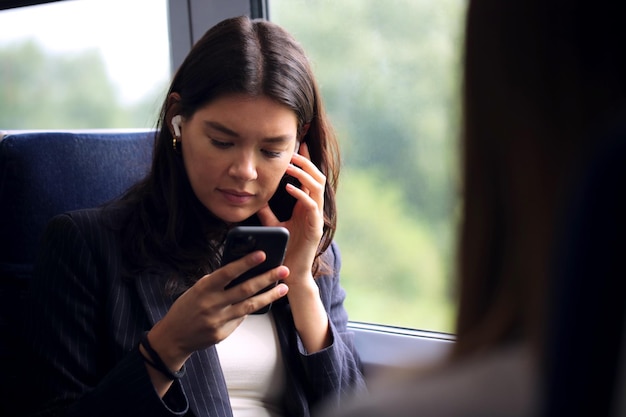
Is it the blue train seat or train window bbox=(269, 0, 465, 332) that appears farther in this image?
train window bbox=(269, 0, 465, 332)

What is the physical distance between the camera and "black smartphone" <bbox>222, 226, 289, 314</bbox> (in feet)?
3.59

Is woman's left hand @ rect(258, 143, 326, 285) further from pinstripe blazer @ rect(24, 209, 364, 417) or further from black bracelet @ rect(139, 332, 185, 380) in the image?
black bracelet @ rect(139, 332, 185, 380)

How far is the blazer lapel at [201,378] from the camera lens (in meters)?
1.28

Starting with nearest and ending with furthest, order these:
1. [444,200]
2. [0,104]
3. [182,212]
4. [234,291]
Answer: [234,291]
[182,212]
[444,200]
[0,104]

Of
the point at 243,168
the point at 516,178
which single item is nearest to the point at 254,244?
the point at 243,168

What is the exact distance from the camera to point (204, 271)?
1.39 metres

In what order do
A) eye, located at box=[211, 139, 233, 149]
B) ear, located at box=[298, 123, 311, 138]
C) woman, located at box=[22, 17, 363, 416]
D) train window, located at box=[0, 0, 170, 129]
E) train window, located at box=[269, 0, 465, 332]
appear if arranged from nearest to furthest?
woman, located at box=[22, 17, 363, 416] → eye, located at box=[211, 139, 233, 149] → ear, located at box=[298, 123, 311, 138] → train window, located at box=[269, 0, 465, 332] → train window, located at box=[0, 0, 170, 129]

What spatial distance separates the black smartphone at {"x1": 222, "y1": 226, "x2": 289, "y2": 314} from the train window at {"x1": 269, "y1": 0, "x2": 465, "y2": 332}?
1.58ft

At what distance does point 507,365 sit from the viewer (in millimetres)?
415

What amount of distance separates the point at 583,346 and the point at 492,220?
0.09m

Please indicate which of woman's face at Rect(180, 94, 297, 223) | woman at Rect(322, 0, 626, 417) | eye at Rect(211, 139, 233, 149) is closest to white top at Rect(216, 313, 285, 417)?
woman's face at Rect(180, 94, 297, 223)

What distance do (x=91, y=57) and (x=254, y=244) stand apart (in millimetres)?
967

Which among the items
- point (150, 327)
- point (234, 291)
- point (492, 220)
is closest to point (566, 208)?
point (492, 220)

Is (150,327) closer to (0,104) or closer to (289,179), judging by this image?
(289,179)
